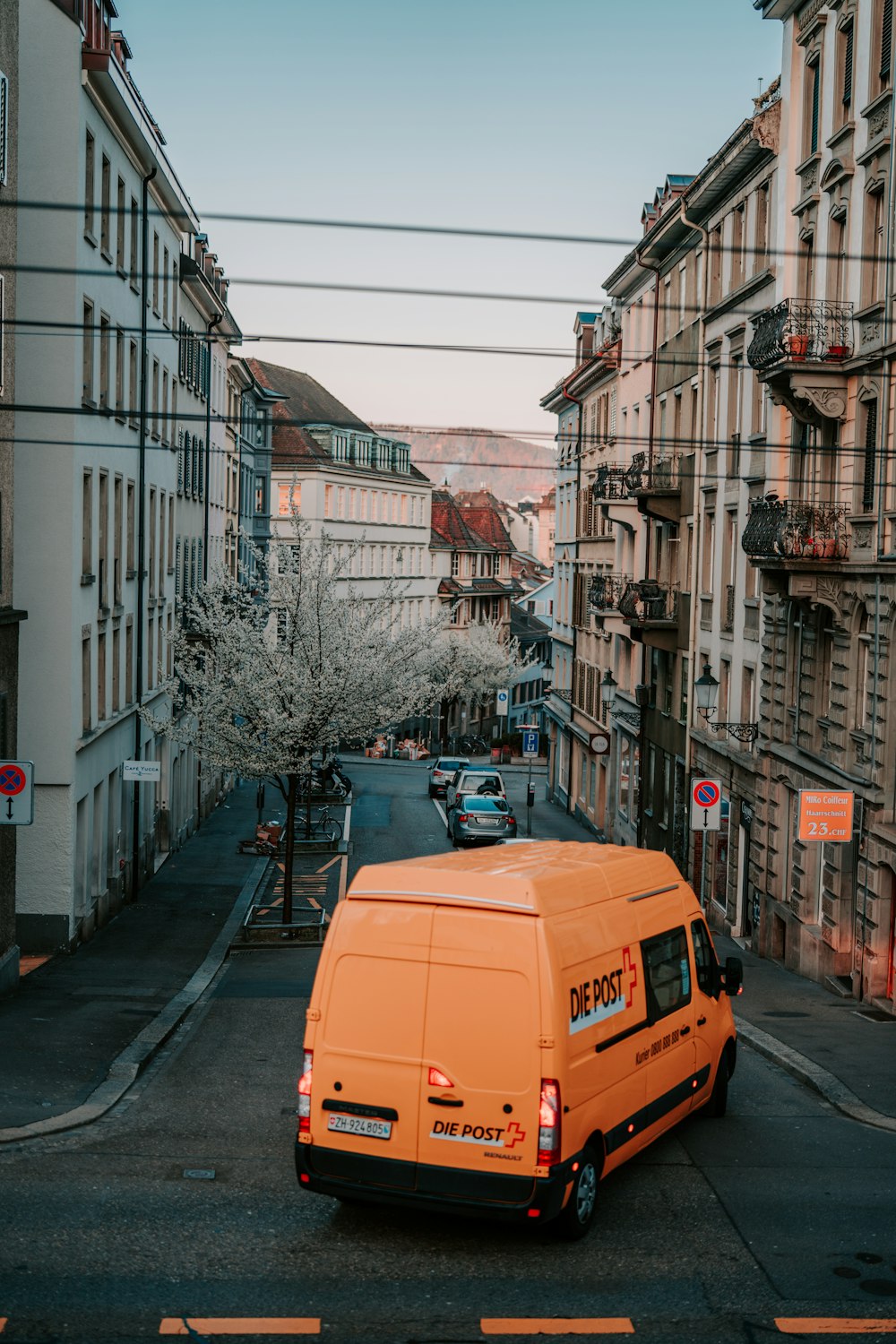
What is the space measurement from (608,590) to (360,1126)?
122ft

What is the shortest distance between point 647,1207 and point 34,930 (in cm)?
1569

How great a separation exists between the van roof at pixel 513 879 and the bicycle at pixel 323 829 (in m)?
27.9

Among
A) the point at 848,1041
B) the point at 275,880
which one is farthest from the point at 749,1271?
the point at 275,880

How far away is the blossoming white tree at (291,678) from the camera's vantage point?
88.7 feet

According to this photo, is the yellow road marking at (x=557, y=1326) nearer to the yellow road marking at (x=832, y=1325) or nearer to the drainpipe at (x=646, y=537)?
the yellow road marking at (x=832, y=1325)

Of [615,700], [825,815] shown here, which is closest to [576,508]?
[615,700]

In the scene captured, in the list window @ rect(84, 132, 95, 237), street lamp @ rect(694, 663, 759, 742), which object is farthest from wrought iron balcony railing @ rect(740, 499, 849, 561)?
window @ rect(84, 132, 95, 237)

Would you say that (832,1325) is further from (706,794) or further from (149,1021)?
(706,794)

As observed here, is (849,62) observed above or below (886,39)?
above

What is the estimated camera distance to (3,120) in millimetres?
19969

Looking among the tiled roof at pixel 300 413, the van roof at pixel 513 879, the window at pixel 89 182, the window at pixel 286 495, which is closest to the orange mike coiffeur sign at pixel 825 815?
the van roof at pixel 513 879

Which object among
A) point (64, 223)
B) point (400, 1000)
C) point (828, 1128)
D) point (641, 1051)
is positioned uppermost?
point (64, 223)

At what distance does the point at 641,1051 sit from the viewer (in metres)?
11.1

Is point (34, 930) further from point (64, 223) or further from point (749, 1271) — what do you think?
point (749, 1271)
